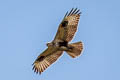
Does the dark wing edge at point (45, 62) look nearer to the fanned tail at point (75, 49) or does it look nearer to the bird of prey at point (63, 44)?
the bird of prey at point (63, 44)

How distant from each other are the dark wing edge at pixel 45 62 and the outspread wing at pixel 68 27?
83cm

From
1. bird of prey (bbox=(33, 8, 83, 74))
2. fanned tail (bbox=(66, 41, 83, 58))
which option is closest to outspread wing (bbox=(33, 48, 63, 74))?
bird of prey (bbox=(33, 8, 83, 74))

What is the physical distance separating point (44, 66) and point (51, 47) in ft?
3.43

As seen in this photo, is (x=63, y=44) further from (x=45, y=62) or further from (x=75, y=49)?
(x=45, y=62)

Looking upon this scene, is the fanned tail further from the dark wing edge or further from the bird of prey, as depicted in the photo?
the dark wing edge

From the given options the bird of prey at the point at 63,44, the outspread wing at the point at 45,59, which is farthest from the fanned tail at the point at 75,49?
the outspread wing at the point at 45,59

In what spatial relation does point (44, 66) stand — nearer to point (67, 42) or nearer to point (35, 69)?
point (35, 69)

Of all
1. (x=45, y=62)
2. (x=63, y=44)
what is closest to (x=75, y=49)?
(x=63, y=44)

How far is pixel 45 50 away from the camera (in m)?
17.5

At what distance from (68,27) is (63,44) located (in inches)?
27.7

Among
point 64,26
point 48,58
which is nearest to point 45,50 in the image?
point 48,58

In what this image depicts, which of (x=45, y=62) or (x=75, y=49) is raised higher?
(x=45, y=62)

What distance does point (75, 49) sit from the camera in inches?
638

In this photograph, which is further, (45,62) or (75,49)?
(45,62)
